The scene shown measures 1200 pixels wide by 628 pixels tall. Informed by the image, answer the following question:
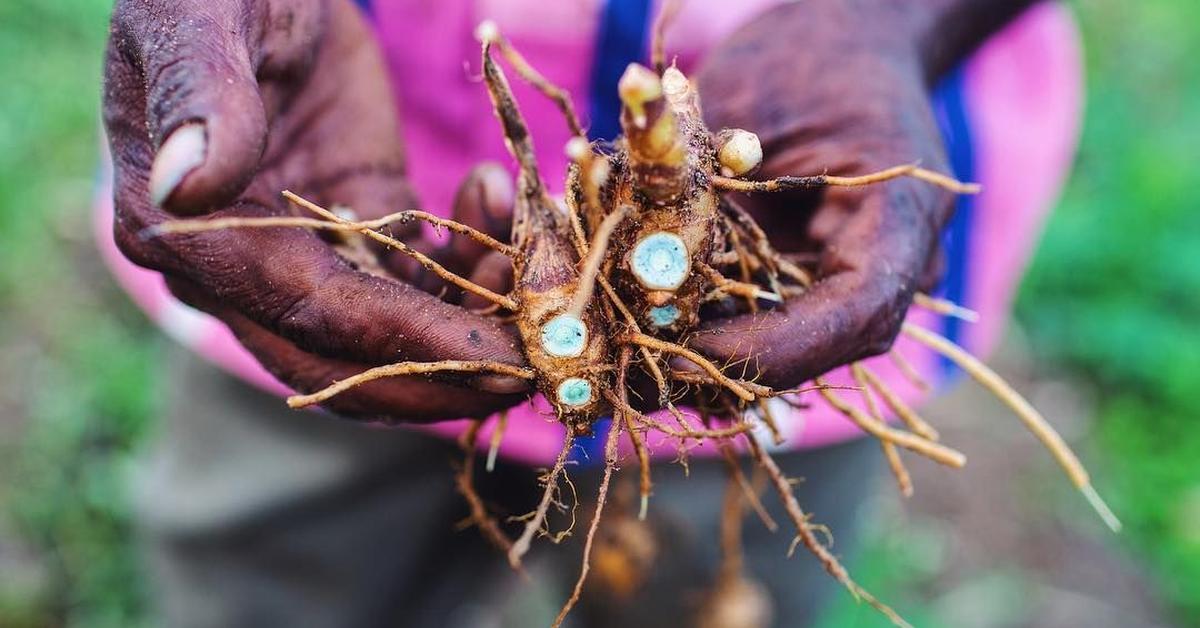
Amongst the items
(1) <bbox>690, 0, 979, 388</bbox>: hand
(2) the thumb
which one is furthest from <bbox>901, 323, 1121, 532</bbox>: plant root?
(2) the thumb

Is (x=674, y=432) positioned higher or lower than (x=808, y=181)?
lower

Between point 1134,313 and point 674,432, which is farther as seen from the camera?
point 1134,313

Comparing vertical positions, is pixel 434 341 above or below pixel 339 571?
above

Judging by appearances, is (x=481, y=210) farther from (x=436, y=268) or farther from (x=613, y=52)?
(x=613, y=52)

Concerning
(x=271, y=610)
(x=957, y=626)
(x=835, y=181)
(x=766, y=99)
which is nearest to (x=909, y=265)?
(x=835, y=181)

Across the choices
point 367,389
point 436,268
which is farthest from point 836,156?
point 367,389

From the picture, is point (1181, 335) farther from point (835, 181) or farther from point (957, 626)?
point (835, 181)

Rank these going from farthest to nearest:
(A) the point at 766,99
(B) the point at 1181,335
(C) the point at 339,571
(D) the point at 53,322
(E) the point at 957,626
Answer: (B) the point at 1181,335
(D) the point at 53,322
(E) the point at 957,626
(C) the point at 339,571
(A) the point at 766,99

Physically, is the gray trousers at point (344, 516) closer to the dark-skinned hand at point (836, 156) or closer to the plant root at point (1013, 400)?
the plant root at point (1013, 400)
